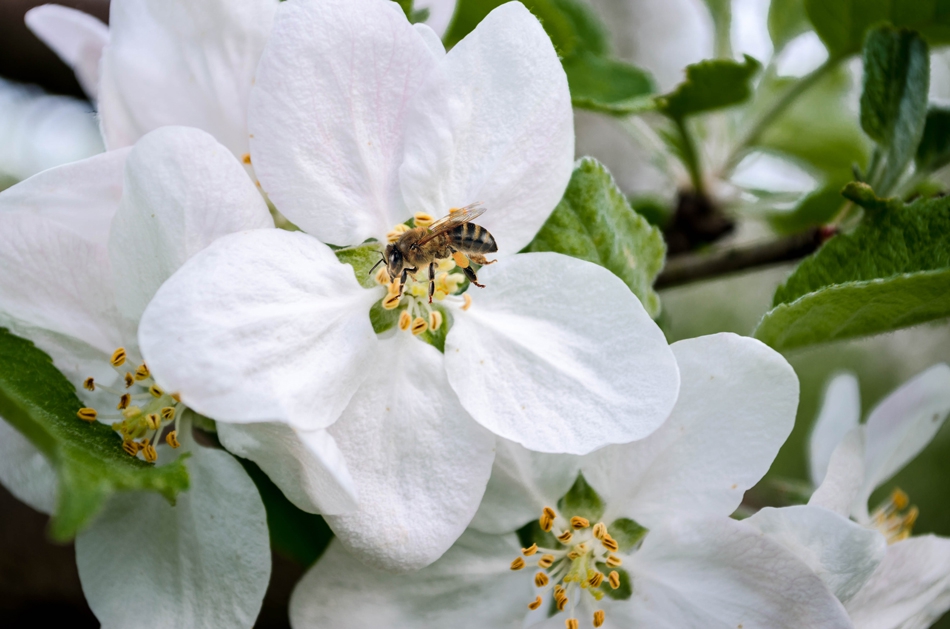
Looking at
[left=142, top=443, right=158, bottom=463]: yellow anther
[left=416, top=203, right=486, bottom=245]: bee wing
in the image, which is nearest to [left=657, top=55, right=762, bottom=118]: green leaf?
[left=416, top=203, right=486, bottom=245]: bee wing

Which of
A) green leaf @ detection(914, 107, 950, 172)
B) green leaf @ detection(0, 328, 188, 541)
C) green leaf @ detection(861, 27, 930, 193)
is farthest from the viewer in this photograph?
green leaf @ detection(914, 107, 950, 172)

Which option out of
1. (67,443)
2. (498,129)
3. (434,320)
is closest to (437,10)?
(498,129)

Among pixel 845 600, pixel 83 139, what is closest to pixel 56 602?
pixel 845 600

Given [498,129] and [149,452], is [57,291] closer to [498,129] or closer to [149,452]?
[149,452]

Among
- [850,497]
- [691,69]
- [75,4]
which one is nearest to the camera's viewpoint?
[850,497]

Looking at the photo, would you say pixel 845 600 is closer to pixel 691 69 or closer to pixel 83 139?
pixel 691 69

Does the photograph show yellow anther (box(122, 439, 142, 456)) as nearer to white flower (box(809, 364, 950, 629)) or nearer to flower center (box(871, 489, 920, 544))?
white flower (box(809, 364, 950, 629))

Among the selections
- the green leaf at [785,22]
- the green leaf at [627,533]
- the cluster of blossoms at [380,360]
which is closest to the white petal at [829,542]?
the cluster of blossoms at [380,360]

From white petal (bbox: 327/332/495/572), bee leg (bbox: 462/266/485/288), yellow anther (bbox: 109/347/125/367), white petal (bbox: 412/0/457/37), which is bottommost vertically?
white petal (bbox: 327/332/495/572)
